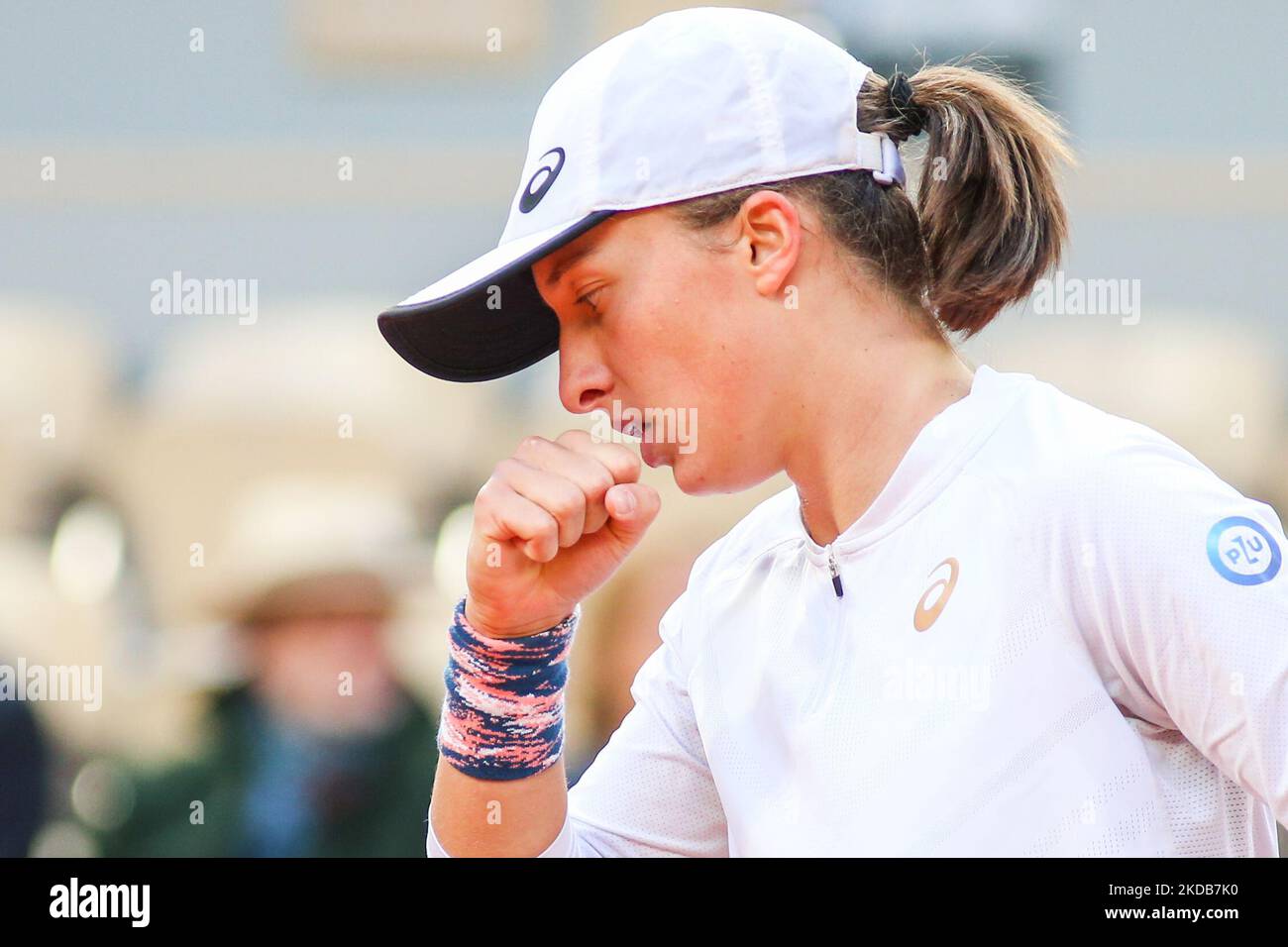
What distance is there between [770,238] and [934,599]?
40 centimetres

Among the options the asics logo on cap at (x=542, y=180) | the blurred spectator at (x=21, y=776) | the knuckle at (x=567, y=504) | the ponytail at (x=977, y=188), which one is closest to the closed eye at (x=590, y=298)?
the asics logo on cap at (x=542, y=180)

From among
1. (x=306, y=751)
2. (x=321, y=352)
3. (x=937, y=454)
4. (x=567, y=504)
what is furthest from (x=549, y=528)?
(x=321, y=352)

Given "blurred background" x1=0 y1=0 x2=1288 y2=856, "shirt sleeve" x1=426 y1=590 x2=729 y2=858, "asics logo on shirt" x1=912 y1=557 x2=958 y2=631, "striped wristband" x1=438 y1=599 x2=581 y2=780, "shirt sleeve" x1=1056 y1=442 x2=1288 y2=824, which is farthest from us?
"blurred background" x1=0 y1=0 x2=1288 y2=856

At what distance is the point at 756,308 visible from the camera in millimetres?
1565

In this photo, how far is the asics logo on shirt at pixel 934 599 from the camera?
144 centimetres

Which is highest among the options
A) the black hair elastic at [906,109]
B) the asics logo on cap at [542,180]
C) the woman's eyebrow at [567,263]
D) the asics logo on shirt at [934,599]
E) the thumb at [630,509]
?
the black hair elastic at [906,109]

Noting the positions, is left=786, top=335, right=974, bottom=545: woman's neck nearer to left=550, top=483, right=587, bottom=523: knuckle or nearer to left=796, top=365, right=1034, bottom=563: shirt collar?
left=796, top=365, right=1034, bottom=563: shirt collar

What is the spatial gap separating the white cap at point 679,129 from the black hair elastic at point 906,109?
0.14 feet

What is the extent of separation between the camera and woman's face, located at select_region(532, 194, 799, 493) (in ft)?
5.11

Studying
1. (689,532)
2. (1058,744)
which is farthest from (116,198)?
(1058,744)

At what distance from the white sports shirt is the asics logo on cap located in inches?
17.8

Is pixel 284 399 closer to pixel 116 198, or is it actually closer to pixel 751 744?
pixel 116 198

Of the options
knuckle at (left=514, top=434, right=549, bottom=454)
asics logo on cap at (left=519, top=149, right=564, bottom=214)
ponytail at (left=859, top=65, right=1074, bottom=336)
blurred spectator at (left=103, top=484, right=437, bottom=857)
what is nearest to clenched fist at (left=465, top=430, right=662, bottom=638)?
knuckle at (left=514, top=434, right=549, bottom=454)

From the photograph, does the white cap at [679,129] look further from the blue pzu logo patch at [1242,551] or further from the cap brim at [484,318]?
the blue pzu logo patch at [1242,551]
